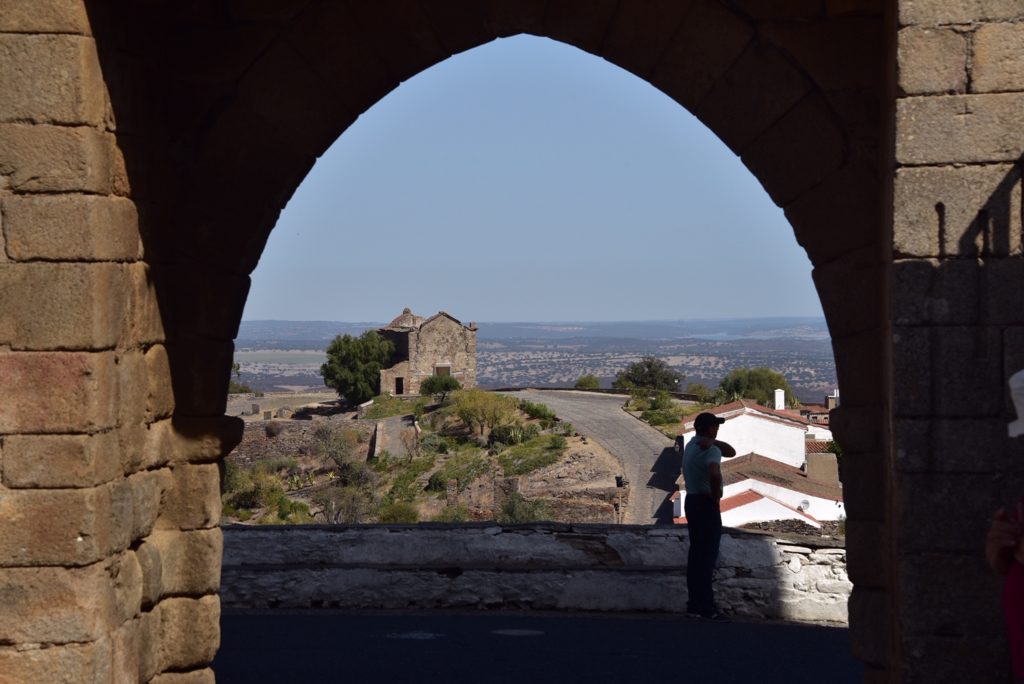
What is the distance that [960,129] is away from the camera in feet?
14.9

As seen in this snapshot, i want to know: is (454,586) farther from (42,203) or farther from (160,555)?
(42,203)

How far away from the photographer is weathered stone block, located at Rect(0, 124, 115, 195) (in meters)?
4.94

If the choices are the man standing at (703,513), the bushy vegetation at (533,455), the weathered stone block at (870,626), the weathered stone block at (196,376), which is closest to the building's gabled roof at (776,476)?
the bushy vegetation at (533,455)

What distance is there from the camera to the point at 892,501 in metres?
4.84

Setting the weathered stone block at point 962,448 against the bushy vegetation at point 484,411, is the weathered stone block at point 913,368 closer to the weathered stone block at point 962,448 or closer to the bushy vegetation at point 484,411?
the weathered stone block at point 962,448

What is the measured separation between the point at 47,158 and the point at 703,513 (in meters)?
4.74

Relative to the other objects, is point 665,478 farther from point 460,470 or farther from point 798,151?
point 798,151

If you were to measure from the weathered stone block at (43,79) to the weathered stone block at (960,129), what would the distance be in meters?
3.07

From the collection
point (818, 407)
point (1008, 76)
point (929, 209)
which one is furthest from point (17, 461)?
point (818, 407)

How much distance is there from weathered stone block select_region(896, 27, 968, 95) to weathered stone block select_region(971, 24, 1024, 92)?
0.15ft

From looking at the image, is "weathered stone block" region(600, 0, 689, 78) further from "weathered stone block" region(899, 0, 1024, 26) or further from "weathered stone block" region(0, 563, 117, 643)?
"weathered stone block" region(0, 563, 117, 643)

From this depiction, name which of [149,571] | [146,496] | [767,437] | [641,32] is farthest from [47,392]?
[767,437]

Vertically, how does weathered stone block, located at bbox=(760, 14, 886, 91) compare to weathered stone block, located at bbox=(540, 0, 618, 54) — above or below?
below

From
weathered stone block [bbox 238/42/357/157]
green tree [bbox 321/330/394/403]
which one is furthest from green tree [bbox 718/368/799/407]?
weathered stone block [bbox 238/42/357/157]
